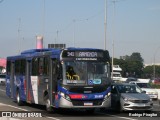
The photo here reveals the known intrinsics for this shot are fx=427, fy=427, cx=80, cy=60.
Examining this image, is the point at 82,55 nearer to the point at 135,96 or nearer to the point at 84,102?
the point at 84,102

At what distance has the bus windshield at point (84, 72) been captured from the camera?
18.2m

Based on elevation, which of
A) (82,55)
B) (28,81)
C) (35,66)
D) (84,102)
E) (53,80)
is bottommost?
(84,102)

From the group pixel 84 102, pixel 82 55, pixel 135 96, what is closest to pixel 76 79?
pixel 84 102

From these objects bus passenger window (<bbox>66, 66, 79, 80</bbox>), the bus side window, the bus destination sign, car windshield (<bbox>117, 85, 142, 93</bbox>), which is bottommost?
car windshield (<bbox>117, 85, 142, 93</bbox>)

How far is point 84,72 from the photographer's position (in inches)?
723

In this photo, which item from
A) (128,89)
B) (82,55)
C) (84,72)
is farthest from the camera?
(128,89)

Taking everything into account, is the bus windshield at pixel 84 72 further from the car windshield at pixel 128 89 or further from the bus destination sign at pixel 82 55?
the car windshield at pixel 128 89

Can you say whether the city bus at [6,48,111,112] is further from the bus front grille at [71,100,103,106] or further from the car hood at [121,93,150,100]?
the car hood at [121,93,150,100]

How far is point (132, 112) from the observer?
824 inches

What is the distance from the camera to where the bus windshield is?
718 inches

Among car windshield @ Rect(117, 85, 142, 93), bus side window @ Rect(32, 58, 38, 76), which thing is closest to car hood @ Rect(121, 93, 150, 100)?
car windshield @ Rect(117, 85, 142, 93)

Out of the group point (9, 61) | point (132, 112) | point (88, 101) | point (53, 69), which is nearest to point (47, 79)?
point (53, 69)

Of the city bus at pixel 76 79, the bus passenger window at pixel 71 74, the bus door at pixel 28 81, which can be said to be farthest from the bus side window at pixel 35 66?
the bus passenger window at pixel 71 74

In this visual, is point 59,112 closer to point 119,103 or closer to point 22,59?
point 119,103
